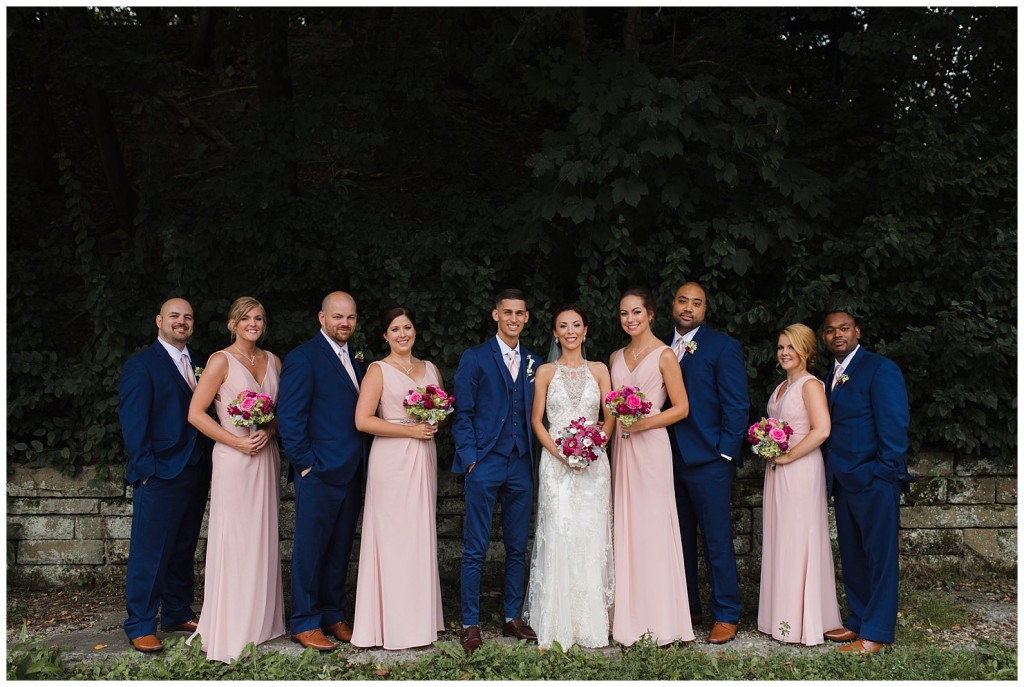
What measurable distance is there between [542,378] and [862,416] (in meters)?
2.02

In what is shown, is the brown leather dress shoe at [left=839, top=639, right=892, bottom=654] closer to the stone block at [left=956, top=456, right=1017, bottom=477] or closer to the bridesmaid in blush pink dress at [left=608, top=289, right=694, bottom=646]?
the bridesmaid in blush pink dress at [left=608, top=289, right=694, bottom=646]

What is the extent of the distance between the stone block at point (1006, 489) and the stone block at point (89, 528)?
287 inches

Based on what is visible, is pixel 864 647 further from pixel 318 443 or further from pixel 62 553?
pixel 62 553

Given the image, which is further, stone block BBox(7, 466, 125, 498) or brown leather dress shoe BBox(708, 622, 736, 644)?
stone block BBox(7, 466, 125, 498)

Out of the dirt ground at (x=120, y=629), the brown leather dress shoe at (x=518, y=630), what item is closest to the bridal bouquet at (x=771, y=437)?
the dirt ground at (x=120, y=629)

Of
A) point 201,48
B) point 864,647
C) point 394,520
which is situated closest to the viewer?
point 864,647

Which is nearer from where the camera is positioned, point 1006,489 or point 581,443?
point 581,443

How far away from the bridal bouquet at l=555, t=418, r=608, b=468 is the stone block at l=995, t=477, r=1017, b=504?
153 inches

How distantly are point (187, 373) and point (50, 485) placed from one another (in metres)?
2.37

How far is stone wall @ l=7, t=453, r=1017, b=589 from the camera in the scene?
742cm

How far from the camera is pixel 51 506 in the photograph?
7.45 m

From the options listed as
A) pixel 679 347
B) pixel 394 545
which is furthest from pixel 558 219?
pixel 394 545

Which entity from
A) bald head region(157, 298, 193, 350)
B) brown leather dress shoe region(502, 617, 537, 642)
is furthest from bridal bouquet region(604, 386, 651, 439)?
bald head region(157, 298, 193, 350)

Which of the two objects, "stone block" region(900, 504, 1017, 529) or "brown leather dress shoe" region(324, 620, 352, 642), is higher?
"stone block" region(900, 504, 1017, 529)
